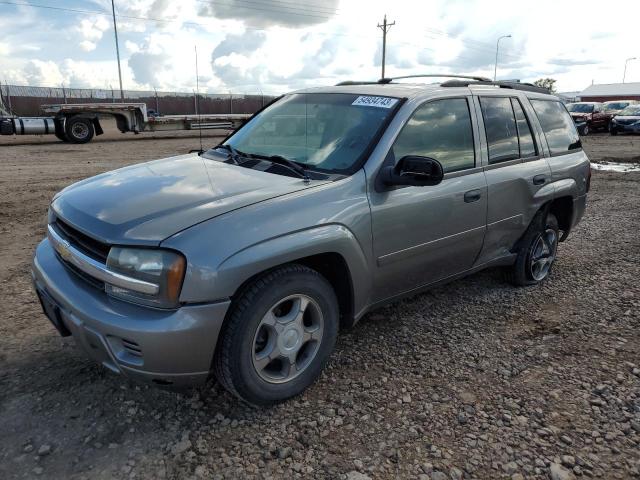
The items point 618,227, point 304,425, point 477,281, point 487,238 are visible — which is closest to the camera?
point 304,425

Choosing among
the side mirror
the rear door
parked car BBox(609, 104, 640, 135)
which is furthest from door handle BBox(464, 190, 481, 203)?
parked car BBox(609, 104, 640, 135)

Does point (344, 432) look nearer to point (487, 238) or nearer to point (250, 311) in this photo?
point (250, 311)

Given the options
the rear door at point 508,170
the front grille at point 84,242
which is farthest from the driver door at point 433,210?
the front grille at point 84,242

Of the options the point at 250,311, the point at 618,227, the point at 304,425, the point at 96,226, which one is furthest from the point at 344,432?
the point at 618,227

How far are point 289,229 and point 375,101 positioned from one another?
1.34m

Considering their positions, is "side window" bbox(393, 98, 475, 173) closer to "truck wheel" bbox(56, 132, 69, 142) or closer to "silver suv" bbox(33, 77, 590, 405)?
"silver suv" bbox(33, 77, 590, 405)

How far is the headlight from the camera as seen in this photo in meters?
2.29

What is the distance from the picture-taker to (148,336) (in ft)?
7.44

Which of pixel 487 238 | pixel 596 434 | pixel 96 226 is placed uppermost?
pixel 96 226

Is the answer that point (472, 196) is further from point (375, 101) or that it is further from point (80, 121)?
point (80, 121)

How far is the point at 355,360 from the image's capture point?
10.9 feet

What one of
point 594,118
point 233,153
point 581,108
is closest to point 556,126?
point 233,153

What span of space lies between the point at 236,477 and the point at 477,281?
10.4ft

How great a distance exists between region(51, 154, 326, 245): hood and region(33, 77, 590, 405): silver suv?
0.04 ft
